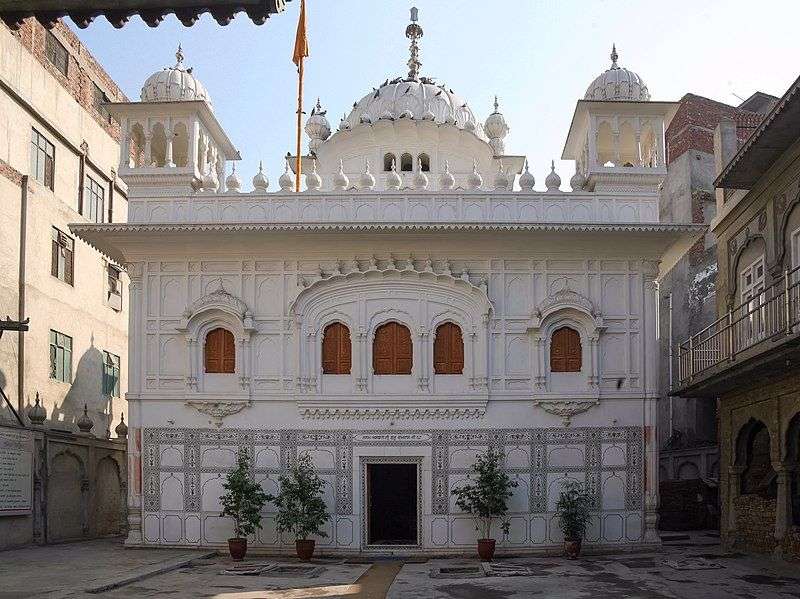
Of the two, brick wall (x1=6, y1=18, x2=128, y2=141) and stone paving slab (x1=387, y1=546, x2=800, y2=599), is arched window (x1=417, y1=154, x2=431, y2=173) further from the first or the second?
stone paving slab (x1=387, y1=546, x2=800, y2=599)

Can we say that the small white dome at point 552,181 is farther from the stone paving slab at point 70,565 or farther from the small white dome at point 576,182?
the stone paving slab at point 70,565

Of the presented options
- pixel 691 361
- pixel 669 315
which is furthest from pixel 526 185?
pixel 669 315

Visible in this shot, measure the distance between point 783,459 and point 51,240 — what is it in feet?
58.3

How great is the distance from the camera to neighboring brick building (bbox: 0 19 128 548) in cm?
2262

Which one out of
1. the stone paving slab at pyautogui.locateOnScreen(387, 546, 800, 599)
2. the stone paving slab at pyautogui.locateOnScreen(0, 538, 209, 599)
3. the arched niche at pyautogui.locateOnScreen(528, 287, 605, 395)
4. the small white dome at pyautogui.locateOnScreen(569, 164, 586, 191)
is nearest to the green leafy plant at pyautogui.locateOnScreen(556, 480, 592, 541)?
the stone paving slab at pyautogui.locateOnScreen(387, 546, 800, 599)

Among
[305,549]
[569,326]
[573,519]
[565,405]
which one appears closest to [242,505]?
[305,549]

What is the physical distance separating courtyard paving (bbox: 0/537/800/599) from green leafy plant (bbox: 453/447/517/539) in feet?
2.76

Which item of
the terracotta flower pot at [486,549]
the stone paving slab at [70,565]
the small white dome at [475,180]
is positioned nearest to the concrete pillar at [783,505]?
the terracotta flower pot at [486,549]

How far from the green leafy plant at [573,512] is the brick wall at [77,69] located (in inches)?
620

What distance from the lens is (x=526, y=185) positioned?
21.7 m

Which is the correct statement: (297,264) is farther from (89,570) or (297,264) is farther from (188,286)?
(89,570)

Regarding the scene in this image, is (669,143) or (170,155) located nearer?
(170,155)

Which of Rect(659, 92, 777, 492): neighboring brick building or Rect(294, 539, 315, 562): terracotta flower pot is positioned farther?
Rect(659, 92, 777, 492): neighboring brick building

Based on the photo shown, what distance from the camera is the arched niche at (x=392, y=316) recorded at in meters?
20.9
